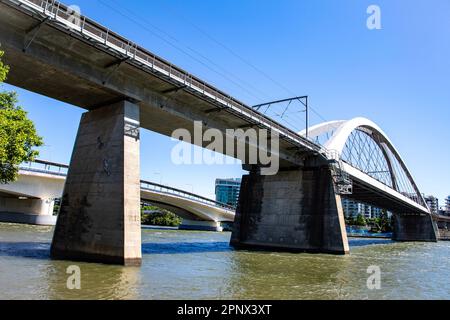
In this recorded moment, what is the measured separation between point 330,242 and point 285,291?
25860mm

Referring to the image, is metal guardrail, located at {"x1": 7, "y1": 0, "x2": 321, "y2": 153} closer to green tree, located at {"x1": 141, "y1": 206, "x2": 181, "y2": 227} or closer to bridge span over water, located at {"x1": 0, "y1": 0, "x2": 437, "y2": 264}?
bridge span over water, located at {"x1": 0, "y1": 0, "x2": 437, "y2": 264}

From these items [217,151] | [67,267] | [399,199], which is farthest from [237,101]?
[399,199]

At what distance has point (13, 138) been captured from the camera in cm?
1736

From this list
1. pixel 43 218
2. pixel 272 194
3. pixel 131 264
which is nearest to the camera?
pixel 131 264

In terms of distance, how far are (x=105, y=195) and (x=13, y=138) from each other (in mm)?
6444

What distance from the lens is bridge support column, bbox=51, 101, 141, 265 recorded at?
847 inches

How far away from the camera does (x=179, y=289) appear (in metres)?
15.1

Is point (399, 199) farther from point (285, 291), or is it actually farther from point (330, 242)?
point (285, 291)

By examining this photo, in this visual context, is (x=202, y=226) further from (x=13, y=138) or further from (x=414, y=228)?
(x=13, y=138)

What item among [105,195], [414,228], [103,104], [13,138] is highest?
[103,104]

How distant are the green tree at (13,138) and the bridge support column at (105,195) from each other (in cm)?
452

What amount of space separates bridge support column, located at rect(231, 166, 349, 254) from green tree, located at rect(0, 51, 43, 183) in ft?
96.4

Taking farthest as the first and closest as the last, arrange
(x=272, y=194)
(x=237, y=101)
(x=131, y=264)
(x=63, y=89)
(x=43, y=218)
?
1. (x=43, y=218)
2. (x=272, y=194)
3. (x=237, y=101)
4. (x=63, y=89)
5. (x=131, y=264)

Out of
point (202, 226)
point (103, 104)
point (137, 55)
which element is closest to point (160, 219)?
point (202, 226)
